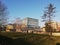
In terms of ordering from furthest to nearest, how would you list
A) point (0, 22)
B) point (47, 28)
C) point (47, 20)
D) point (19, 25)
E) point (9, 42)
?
point (19, 25)
point (47, 28)
point (47, 20)
point (0, 22)
point (9, 42)

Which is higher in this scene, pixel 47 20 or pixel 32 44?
pixel 47 20

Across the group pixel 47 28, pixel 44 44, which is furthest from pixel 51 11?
pixel 44 44

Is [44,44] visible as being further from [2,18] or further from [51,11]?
[51,11]

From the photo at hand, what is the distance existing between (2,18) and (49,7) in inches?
866

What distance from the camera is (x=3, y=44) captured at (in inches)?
1216

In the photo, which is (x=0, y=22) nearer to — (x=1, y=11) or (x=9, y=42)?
(x=1, y=11)

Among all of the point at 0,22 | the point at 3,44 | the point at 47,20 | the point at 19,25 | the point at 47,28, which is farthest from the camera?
the point at 19,25

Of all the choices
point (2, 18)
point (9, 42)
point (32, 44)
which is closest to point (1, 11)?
point (2, 18)

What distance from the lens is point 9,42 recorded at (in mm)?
33281

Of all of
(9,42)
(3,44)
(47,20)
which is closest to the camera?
(3,44)

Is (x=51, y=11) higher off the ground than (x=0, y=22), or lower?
higher

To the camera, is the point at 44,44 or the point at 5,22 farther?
the point at 5,22

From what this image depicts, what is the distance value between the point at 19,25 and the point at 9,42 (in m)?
77.6

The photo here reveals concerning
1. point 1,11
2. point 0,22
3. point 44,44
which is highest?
point 1,11
